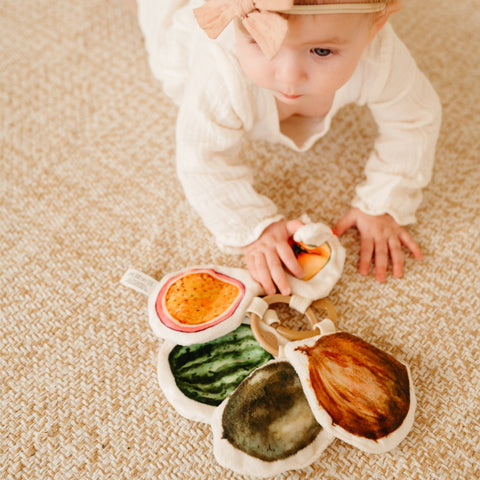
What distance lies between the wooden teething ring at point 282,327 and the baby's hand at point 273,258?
1 centimetres

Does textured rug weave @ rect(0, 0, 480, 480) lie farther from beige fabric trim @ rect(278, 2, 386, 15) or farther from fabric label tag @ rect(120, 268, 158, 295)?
beige fabric trim @ rect(278, 2, 386, 15)

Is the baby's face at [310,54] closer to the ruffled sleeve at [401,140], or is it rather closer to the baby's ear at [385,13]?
the baby's ear at [385,13]

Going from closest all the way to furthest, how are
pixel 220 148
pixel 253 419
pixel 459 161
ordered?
pixel 253 419 → pixel 220 148 → pixel 459 161

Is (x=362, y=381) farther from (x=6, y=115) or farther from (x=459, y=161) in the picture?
(x=6, y=115)

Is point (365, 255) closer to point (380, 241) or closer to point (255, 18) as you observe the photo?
point (380, 241)

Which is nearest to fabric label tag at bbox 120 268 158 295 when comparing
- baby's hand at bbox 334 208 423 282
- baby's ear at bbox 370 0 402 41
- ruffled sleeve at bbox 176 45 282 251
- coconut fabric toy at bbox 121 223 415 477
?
coconut fabric toy at bbox 121 223 415 477

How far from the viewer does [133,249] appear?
696mm

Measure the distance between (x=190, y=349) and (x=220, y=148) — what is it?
26 cm

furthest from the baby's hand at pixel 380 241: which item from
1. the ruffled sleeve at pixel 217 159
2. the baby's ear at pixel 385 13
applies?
the baby's ear at pixel 385 13

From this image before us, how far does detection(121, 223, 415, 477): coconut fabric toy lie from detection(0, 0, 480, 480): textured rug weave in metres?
0.04

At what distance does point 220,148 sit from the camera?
659mm

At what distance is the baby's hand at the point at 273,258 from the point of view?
0.63m

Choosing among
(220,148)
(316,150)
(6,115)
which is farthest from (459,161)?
(6,115)

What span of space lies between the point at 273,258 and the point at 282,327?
9cm
